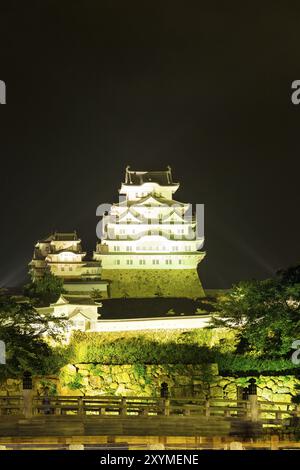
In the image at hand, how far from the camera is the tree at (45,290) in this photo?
36031 mm

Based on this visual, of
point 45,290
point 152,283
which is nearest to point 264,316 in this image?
point 45,290

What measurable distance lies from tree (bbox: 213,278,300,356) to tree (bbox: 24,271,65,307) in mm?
6747

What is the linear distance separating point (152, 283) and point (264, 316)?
669 inches

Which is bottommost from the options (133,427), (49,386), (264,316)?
(133,427)

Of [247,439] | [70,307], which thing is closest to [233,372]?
[70,307]

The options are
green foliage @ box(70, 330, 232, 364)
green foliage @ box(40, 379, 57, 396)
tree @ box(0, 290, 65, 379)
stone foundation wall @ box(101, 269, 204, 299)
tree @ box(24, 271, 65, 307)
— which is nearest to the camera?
tree @ box(0, 290, 65, 379)

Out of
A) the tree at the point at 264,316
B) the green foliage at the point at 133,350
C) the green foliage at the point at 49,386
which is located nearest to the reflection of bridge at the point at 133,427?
the tree at the point at 264,316

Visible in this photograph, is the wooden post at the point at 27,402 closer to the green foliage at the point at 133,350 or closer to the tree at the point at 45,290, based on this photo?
the green foliage at the point at 133,350

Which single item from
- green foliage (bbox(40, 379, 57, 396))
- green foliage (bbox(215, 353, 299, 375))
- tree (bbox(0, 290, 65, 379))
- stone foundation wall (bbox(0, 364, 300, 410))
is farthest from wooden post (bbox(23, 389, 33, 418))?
green foliage (bbox(215, 353, 299, 375))

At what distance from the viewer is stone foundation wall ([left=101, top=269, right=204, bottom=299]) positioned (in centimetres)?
4478

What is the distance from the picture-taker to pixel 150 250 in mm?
46344

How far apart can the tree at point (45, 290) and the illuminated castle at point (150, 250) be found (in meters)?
4.36

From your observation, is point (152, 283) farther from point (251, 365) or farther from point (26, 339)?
point (26, 339)

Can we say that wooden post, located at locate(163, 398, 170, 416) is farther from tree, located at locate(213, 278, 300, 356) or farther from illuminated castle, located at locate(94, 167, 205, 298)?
illuminated castle, located at locate(94, 167, 205, 298)
